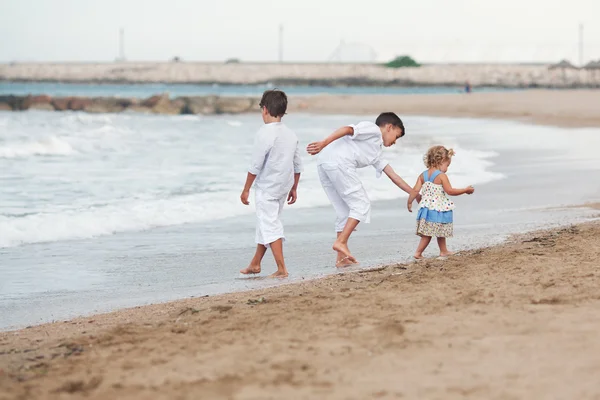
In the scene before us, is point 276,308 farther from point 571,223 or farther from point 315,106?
point 315,106

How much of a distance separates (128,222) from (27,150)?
10.8m

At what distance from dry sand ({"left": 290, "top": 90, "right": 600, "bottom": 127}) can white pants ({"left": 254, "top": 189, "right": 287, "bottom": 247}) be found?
899 inches

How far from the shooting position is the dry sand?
3253cm

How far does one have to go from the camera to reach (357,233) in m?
8.38

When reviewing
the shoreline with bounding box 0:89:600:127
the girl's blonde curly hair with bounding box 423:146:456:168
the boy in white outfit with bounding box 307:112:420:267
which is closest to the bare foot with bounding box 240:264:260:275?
the boy in white outfit with bounding box 307:112:420:267

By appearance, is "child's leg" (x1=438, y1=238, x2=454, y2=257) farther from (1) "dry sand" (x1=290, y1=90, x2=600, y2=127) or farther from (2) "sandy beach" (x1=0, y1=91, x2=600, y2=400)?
(1) "dry sand" (x1=290, y1=90, x2=600, y2=127)

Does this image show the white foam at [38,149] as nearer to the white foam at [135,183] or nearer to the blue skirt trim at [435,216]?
the white foam at [135,183]

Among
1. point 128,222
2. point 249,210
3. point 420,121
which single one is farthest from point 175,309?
point 420,121

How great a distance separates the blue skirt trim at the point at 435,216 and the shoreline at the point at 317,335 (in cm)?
121

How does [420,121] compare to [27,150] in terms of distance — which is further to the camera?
[420,121]

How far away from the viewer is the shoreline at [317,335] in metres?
3.36

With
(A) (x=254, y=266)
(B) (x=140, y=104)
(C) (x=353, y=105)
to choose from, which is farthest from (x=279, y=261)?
(B) (x=140, y=104)

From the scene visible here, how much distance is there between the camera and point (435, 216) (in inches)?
276

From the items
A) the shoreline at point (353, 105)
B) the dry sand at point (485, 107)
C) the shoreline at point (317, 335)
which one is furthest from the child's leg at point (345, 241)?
the shoreline at point (353, 105)
